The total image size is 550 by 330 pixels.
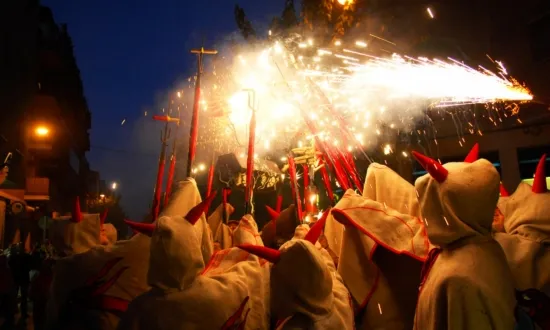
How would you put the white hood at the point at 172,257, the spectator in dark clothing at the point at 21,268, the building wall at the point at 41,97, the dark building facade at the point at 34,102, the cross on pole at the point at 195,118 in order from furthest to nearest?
the building wall at the point at 41,97
the dark building facade at the point at 34,102
the spectator in dark clothing at the point at 21,268
the cross on pole at the point at 195,118
the white hood at the point at 172,257

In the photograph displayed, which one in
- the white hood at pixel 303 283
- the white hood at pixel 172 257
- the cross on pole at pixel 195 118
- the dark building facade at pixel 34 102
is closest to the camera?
the white hood at pixel 303 283

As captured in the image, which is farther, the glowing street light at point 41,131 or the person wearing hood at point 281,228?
the glowing street light at point 41,131

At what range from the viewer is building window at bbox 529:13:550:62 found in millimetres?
11750

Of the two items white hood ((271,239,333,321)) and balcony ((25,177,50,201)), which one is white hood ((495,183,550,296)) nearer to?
white hood ((271,239,333,321))

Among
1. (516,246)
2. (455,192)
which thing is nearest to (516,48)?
(516,246)

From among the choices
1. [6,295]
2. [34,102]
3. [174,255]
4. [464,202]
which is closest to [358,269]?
[464,202]

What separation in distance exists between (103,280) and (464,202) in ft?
10.7

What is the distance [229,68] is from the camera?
23.7ft

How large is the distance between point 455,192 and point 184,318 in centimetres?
201

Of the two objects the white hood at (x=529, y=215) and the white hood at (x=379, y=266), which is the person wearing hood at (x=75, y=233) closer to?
the white hood at (x=379, y=266)

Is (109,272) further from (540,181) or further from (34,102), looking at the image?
(34,102)

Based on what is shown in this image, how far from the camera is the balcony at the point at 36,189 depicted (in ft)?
67.6

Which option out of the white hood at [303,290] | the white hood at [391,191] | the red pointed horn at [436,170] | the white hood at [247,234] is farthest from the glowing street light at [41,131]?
the red pointed horn at [436,170]

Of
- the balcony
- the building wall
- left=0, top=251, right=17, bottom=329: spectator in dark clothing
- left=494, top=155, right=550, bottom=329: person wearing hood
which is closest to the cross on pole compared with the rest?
left=494, top=155, right=550, bottom=329: person wearing hood
